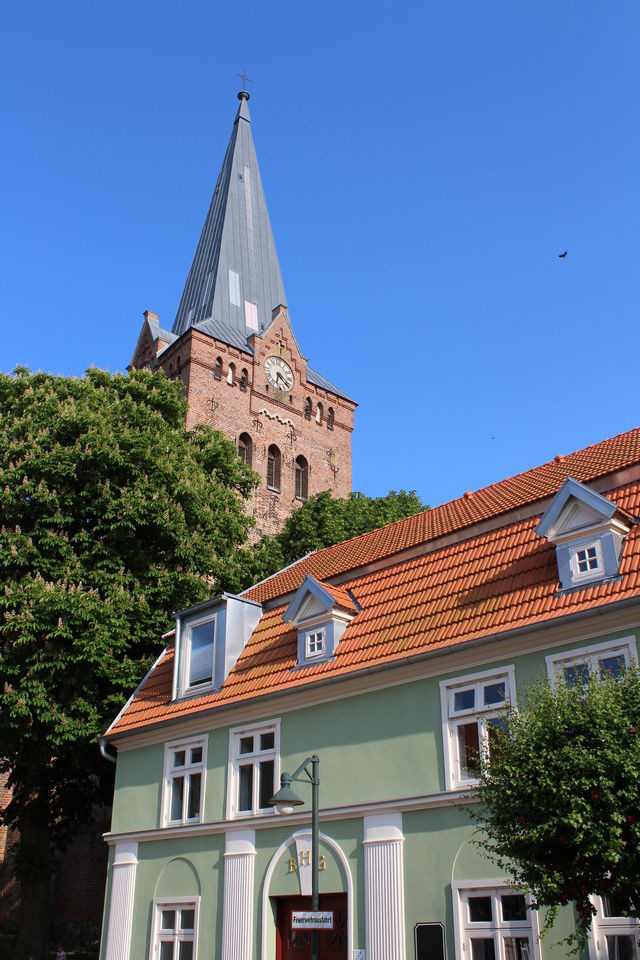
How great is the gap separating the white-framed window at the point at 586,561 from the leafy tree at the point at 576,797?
306cm

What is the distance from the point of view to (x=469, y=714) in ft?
42.8

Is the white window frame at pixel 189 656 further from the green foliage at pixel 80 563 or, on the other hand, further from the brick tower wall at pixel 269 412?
the brick tower wall at pixel 269 412

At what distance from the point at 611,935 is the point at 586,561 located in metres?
4.66

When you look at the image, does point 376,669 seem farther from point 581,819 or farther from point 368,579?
point 581,819

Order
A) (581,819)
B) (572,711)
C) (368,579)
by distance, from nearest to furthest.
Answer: (581,819) < (572,711) < (368,579)

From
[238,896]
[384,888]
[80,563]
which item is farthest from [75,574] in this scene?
[384,888]

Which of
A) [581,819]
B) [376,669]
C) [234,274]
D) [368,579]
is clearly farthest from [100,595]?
[234,274]

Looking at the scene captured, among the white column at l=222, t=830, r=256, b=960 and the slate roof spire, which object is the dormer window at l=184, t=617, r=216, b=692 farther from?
the slate roof spire

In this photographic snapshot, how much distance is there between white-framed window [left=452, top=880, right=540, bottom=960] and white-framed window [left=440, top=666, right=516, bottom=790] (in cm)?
138

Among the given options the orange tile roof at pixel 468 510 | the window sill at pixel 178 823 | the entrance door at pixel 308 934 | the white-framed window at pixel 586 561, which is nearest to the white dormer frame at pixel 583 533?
the white-framed window at pixel 586 561

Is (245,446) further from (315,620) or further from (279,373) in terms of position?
(315,620)

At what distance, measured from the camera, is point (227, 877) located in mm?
15359

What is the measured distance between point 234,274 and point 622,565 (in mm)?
47431

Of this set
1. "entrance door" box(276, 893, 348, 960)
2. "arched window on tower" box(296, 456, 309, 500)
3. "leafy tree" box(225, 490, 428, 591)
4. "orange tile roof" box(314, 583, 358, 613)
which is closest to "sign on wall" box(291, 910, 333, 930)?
"entrance door" box(276, 893, 348, 960)
